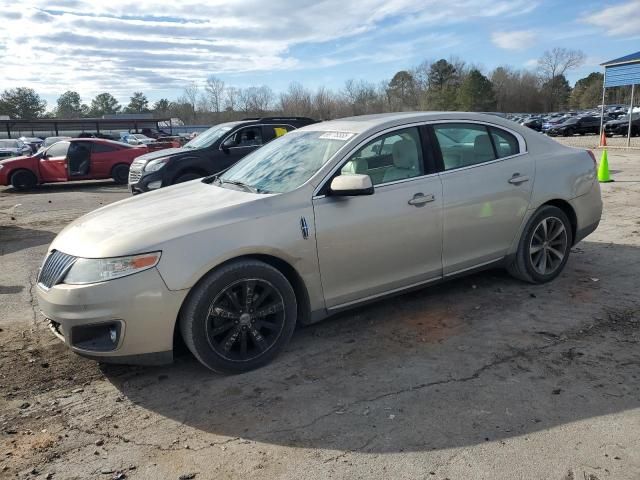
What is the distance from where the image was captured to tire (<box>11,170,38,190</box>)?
15.9 metres

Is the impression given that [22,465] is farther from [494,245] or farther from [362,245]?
[494,245]

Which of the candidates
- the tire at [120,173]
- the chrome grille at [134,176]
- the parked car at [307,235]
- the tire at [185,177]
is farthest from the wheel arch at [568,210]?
the tire at [120,173]

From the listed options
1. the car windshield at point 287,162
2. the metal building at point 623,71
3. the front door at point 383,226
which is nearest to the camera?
the front door at point 383,226

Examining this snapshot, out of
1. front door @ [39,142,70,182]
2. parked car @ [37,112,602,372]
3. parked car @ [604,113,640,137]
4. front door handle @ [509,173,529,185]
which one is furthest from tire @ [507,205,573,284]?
parked car @ [604,113,640,137]

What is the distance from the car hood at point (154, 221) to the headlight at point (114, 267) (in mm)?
40

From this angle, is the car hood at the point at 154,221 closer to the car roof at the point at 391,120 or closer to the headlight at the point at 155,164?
the car roof at the point at 391,120

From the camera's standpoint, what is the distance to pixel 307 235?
12.2ft

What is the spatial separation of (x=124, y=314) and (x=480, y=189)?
3.04 metres

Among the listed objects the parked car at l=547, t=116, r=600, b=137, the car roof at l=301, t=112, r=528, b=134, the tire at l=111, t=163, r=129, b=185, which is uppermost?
the car roof at l=301, t=112, r=528, b=134

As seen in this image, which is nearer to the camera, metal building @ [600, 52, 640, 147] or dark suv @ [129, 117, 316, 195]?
dark suv @ [129, 117, 316, 195]

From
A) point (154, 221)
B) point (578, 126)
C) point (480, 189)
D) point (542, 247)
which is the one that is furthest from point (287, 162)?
point (578, 126)

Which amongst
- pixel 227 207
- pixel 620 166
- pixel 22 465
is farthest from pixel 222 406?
pixel 620 166

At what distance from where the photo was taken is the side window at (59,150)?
1609 centimetres

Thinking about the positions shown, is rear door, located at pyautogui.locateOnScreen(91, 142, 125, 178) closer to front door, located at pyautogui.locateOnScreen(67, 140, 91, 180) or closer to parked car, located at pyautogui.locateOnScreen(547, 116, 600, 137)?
front door, located at pyautogui.locateOnScreen(67, 140, 91, 180)
